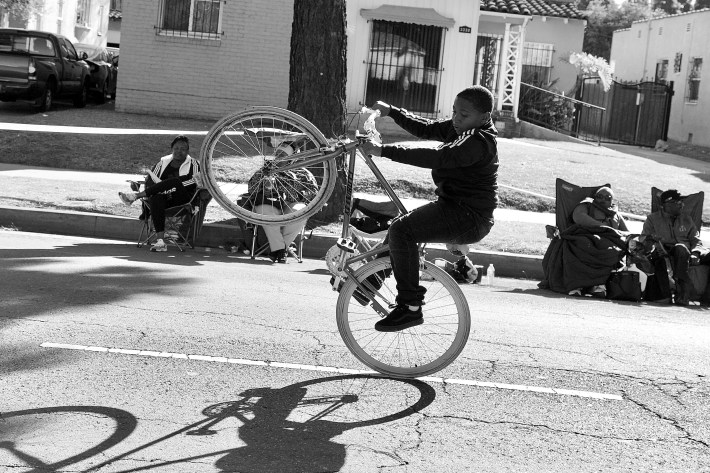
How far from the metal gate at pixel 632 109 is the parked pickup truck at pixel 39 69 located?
16059mm

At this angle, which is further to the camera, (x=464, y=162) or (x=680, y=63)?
(x=680, y=63)

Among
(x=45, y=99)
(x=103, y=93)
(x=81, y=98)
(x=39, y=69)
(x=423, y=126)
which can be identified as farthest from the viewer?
(x=103, y=93)

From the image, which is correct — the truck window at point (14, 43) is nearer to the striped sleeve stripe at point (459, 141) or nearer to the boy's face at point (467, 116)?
the boy's face at point (467, 116)

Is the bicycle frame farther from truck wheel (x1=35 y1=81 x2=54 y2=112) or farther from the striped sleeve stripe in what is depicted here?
truck wheel (x1=35 y1=81 x2=54 y2=112)

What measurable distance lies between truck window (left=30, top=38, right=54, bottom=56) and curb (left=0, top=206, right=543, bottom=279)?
12.1 metres

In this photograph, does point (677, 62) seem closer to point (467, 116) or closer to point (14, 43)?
point (14, 43)

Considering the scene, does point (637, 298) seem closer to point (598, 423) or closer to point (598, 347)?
point (598, 347)

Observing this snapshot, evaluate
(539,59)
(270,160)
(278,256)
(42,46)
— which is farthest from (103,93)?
(270,160)

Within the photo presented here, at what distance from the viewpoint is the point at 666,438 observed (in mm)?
5484

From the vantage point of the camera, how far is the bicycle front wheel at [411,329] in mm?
6230

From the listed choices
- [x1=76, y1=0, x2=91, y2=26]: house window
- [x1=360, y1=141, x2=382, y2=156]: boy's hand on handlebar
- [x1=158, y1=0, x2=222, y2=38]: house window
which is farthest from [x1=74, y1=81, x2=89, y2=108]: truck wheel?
[x1=360, y1=141, x2=382, y2=156]: boy's hand on handlebar

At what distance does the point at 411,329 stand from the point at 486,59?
21254mm

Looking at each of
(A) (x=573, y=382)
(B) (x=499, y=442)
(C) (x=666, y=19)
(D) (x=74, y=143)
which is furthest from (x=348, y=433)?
(C) (x=666, y=19)

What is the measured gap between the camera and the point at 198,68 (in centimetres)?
2250
